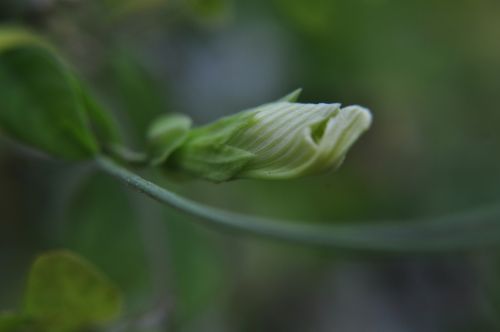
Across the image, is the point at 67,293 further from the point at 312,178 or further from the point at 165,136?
the point at 312,178

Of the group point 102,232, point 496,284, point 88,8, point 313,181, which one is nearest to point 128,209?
point 102,232

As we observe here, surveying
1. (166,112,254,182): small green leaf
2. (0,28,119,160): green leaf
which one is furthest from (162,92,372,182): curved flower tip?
(0,28,119,160): green leaf

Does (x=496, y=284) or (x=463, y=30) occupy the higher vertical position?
(x=463, y=30)

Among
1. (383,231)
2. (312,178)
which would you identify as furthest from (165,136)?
(312,178)

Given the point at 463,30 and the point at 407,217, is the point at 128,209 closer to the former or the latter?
the point at 407,217

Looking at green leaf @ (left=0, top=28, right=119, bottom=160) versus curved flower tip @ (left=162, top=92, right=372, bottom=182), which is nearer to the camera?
curved flower tip @ (left=162, top=92, right=372, bottom=182)

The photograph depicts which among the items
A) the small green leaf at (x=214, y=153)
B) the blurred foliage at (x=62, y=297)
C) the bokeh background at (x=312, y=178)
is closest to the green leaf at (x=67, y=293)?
the blurred foliage at (x=62, y=297)

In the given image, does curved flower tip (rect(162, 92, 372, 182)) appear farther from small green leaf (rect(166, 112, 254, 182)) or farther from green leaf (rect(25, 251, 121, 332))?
green leaf (rect(25, 251, 121, 332))
